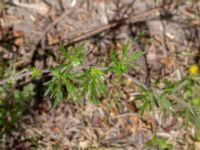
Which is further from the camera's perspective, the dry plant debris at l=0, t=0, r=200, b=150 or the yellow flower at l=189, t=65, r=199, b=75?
the yellow flower at l=189, t=65, r=199, b=75

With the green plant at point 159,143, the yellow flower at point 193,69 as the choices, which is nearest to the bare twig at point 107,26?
the yellow flower at point 193,69

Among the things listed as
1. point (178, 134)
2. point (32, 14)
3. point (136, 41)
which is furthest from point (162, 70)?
point (32, 14)

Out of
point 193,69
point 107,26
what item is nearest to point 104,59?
point 107,26

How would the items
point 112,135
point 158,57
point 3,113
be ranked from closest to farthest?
point 3,113 → point 112,135 → point 158,57

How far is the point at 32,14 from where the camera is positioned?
370 centimetres

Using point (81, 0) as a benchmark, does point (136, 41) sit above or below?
below

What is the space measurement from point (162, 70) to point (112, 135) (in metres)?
0.77

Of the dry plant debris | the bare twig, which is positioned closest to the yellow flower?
the dry plant debris

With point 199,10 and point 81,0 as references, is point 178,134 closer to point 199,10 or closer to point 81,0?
point 199,10

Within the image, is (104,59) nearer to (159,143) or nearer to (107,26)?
(107,26)

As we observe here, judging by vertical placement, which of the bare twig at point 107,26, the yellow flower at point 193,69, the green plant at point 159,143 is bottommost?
the green plant at point 159,143

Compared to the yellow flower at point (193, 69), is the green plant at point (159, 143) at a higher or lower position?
lower

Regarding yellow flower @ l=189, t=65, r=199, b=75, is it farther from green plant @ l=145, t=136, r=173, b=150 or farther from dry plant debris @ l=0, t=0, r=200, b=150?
green plant @ l=145, t=136, r=173, b=150

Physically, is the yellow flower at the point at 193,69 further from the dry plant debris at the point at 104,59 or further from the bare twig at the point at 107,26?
the bare twig at the point at 107,26
